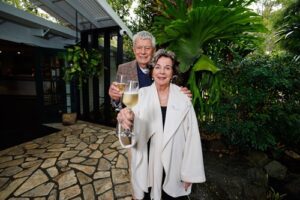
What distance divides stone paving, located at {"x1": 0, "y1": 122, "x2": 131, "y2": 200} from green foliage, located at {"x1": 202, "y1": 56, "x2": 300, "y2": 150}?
2.03m

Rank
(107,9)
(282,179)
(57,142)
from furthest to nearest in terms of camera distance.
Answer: (57,142)
(107,9)
(282,179)

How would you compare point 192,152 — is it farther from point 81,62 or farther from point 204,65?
point 81,62

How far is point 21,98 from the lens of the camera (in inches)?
348

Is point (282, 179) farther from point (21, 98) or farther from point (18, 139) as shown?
point (21, 98)

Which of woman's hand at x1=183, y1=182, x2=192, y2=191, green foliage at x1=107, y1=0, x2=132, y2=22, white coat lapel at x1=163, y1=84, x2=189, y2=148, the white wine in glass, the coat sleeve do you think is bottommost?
woman's hand at x1=183, y1=182, x2=192, y2=191

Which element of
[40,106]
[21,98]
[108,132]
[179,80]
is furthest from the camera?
[21,98]

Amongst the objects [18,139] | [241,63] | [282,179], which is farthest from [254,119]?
[18,139]

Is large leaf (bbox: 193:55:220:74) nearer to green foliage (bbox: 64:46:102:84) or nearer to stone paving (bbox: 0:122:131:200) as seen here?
stone paving (bbox: 0:122:131:200)

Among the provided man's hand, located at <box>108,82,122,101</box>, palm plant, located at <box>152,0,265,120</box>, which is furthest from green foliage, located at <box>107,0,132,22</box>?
man's hand, located at <box>108,82,122,101</box>

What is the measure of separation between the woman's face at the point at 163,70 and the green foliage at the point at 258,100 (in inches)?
74.5

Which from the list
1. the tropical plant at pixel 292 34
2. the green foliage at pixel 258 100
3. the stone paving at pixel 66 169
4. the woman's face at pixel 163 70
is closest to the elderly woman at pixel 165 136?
the woman's face at pixel 163 70

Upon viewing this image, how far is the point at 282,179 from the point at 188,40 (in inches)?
124

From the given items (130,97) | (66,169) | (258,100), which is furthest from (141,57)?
(66,169)

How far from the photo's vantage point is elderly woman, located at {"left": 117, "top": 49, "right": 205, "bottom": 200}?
5.25 ft
